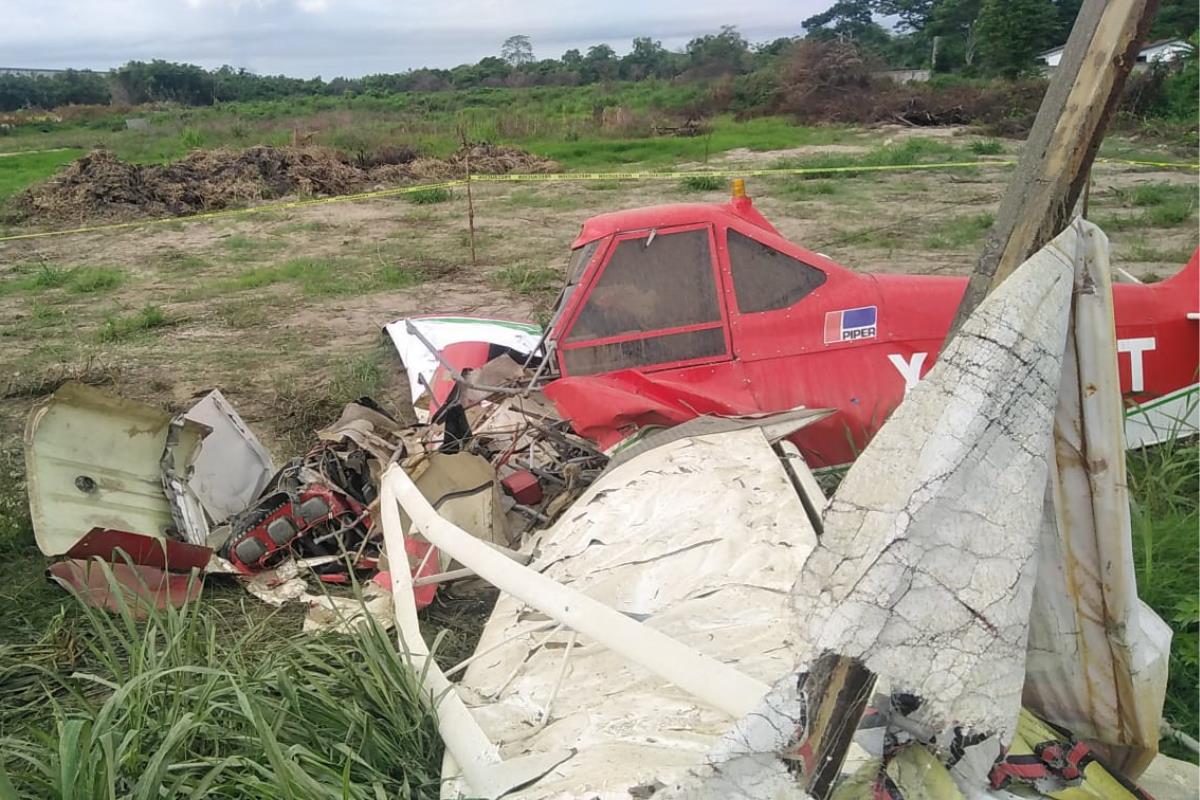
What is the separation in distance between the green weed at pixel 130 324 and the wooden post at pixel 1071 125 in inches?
318

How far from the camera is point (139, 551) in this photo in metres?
3.30

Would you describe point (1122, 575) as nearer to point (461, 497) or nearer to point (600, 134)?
point (461, 497)

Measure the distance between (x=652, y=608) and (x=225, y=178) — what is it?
17505 millimetres

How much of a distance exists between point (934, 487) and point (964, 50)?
47.0 m

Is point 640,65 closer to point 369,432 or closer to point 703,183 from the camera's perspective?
point 703,183

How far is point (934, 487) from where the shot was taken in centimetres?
131

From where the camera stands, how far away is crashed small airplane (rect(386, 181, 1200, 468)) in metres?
3.81

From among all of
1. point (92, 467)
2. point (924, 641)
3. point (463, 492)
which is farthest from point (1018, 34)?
point (924, 641)

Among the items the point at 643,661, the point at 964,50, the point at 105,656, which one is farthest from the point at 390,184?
the point at 964,50

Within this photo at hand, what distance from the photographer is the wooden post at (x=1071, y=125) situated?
7.06 ft

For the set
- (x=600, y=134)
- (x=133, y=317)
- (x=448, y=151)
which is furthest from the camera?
(x=600, y=134)

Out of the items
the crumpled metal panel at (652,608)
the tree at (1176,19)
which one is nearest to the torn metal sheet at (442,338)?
the crumpled metal panel at (652,608)

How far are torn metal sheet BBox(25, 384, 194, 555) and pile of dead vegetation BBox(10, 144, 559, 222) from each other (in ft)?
35.3

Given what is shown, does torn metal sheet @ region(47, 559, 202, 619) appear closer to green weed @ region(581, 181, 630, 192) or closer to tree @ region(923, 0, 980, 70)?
green weed @ region(581, 181, 630, 192)
